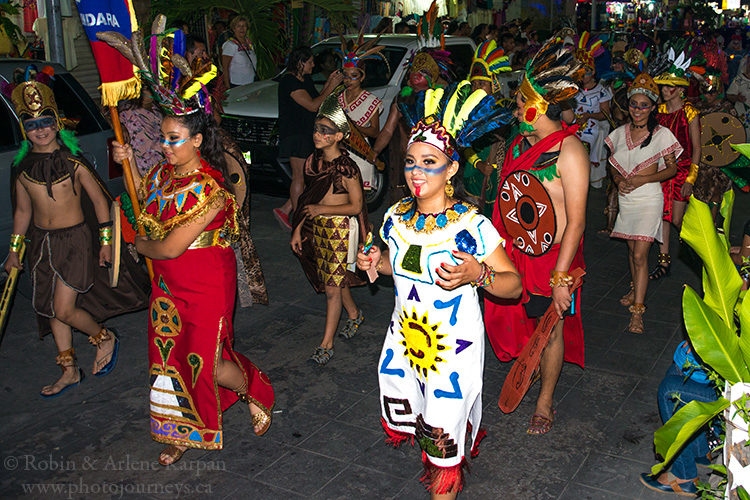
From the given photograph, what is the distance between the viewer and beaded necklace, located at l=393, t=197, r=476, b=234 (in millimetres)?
3531

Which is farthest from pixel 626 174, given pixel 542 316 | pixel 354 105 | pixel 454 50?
pixel 454 50

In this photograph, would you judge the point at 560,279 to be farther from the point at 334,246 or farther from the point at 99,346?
the point at 99,346

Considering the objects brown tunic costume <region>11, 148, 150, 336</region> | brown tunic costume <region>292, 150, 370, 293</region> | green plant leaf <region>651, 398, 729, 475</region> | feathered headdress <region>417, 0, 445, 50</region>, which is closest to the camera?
green plant leaf <region>651, 398, 729, 475</region>

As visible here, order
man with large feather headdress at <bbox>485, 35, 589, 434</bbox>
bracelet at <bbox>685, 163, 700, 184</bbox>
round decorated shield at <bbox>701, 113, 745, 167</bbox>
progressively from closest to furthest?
man with large feather headdress at <bbox>485, 35, 589, 434</bbox>
bracelet at <bbox>685, 163, 700, 184</bbox>
round decorated shield at <bbox>701, 113, 745, 167</bbox>

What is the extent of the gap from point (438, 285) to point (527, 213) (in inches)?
51.3

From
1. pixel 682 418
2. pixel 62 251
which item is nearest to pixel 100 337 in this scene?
pixel 62 251

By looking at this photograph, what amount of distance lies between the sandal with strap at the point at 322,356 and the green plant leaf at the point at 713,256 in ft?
10.5

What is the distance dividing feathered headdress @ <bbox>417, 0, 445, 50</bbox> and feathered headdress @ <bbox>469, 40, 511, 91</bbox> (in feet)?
10.2

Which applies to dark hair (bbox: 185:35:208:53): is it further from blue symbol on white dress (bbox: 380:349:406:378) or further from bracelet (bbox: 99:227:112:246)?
blue symbol on white dress (bbox: 380:349:406:378)

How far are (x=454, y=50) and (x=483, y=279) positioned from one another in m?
8.90

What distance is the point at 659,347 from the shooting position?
5.98 metres

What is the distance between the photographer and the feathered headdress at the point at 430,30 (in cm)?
934

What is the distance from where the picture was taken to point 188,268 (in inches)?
166

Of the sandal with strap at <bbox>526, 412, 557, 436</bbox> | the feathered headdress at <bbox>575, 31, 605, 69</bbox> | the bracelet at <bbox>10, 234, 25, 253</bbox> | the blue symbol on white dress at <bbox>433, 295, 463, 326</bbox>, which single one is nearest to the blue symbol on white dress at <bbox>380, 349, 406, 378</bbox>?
the blue symbol on white dress at <bbox>433, 295, 463, 326</bbox>
